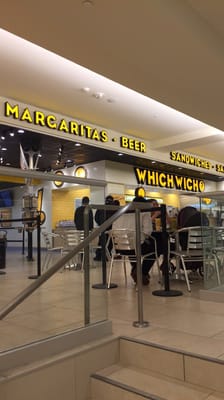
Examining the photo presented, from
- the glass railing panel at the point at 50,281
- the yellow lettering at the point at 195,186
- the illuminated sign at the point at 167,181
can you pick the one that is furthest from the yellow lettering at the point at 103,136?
the yellow lettering at the point at 195,186

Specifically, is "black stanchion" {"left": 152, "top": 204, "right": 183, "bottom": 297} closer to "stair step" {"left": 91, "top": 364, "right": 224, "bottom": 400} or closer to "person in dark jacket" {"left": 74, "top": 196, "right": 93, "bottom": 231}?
"person in dark jacket" {"left": 74, "top": 196, "right": 93, "bottom": 231}

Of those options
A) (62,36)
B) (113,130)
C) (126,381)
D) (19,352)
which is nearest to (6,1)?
(62,36)

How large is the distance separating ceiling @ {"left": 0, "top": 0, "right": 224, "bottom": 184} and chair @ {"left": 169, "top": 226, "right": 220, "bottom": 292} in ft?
7.22

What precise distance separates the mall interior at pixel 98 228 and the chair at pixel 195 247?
0.02 meters

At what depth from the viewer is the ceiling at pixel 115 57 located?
3.63 metres

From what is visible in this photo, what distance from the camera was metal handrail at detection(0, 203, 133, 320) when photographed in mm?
2152

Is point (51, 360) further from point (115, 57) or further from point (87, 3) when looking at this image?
point (115, 57)

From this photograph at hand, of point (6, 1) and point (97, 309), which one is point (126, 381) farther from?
point (6, 1)

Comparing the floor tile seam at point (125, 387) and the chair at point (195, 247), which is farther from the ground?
the chair at point (195, 247)

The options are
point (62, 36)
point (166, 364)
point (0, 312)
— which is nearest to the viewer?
A: point (0, 312)

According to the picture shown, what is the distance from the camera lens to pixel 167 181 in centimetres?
1261

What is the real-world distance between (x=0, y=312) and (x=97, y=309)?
0.76m

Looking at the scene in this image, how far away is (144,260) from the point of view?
4.96 metres

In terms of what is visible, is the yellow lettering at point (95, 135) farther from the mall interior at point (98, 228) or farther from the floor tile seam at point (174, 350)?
the floor tile seam at point (174, 350)
